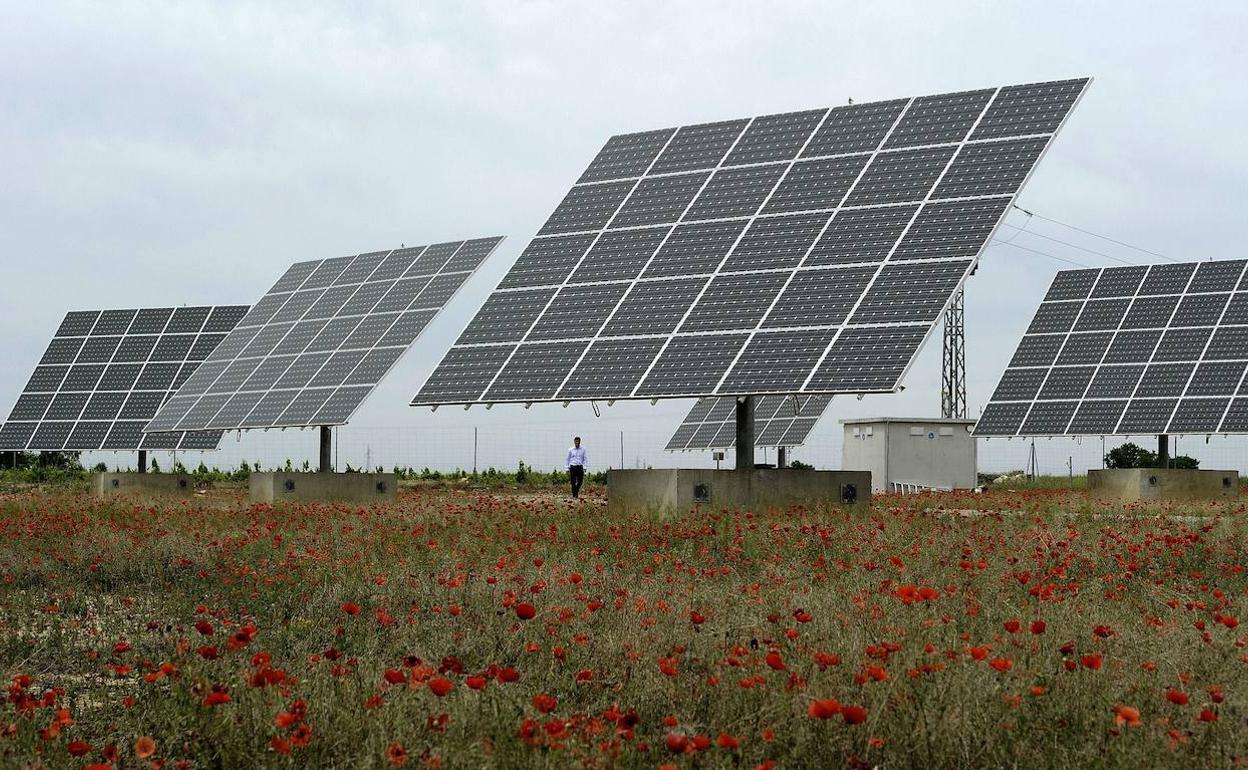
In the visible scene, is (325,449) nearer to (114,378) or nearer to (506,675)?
(114,378)

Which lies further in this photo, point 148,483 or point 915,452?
point 915,452

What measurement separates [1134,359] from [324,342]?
19521 millimetres

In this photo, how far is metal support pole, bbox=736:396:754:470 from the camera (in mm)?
21141

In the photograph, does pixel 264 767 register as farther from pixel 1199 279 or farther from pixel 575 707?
pixel 1199 279

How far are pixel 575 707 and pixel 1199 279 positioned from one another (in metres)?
30.7

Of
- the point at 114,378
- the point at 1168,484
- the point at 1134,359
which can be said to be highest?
the point at 114,378

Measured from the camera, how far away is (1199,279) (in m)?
33.1

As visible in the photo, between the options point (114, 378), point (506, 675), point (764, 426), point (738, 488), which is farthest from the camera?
point (764, 426)

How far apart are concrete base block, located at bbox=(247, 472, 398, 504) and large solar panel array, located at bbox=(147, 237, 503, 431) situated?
1184 millimetres

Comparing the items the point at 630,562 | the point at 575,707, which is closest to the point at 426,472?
the point at 630,562

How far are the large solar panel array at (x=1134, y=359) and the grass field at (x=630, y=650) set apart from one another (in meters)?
16.0

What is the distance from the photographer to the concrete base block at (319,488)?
27328 millimetres

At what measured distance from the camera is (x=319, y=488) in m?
27.5

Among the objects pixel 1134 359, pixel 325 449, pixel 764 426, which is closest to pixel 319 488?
pixel 325 449
